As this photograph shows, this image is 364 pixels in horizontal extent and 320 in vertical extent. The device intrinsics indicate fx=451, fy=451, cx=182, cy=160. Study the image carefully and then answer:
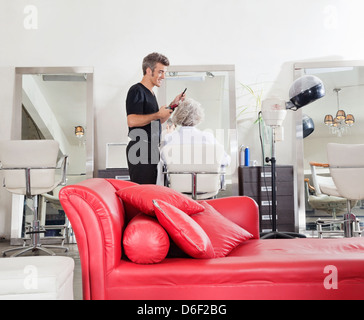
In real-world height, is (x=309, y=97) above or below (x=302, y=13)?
below

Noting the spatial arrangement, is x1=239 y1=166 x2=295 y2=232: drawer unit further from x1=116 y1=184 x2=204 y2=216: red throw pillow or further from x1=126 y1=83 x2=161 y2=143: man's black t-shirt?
x1=116 y1=184 x2=204 y2=216: red throw pillow

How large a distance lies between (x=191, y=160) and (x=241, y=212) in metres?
1.18

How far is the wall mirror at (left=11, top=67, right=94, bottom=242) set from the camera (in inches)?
208

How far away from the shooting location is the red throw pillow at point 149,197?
1971 millimetres

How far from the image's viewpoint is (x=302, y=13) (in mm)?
5547

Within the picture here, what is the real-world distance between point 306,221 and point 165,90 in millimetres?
2261

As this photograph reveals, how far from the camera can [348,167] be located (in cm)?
405

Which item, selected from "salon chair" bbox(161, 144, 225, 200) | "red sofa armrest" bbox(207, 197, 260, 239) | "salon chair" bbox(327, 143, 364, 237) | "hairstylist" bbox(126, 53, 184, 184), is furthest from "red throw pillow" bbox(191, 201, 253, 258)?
"salon chair" bbox(327, 143, 364, 237)

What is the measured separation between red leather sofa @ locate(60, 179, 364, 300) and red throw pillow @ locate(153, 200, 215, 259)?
0.07m

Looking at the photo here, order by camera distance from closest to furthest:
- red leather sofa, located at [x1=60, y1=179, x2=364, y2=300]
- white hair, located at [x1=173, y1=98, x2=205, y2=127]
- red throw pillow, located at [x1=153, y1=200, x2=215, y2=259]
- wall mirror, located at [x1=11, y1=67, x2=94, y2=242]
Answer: red leather sofa, located at [x1=60, y1=179, x2=364, y2=300], red throw pillow, located at [x1=153, y1=200, x2=215, y2=259], white hair, located at [x1=173, y1=98, x2=205, y2=127], wall mirror, located at [x1=11, y1=67, x2=94, y2=242]

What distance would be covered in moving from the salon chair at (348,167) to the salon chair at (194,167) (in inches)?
41.9
